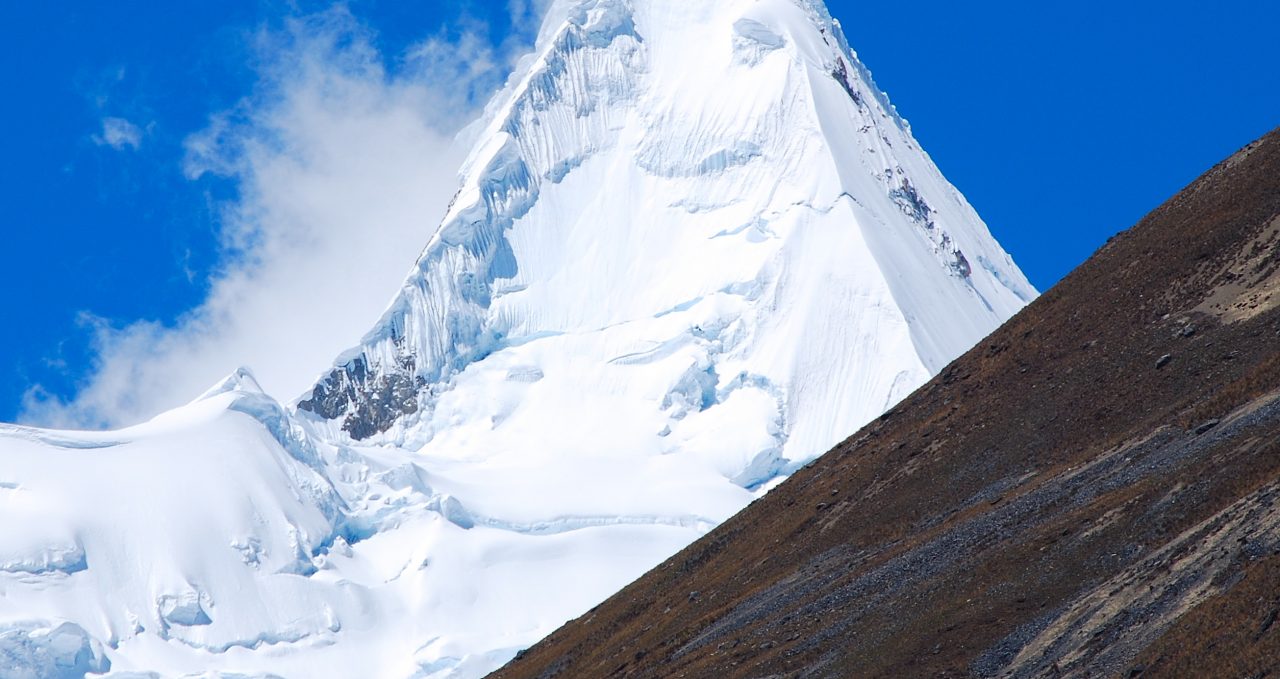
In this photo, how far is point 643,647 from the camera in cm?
5178

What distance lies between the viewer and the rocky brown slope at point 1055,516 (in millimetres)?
31281

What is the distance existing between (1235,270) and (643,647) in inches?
849

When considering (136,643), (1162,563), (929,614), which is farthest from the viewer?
(136,643)

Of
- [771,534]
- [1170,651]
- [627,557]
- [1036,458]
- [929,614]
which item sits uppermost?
[627,557]

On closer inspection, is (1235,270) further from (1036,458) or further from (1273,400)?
(1273,400)

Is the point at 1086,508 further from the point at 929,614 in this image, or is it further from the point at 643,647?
the point at 643,647

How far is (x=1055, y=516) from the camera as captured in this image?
39.5 metres

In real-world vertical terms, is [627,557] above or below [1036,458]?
above

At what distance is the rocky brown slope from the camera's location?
3128cm

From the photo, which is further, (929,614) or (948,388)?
(948,388)

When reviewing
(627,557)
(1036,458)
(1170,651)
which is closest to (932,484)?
(1036,458)

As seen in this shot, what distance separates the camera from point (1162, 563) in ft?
106

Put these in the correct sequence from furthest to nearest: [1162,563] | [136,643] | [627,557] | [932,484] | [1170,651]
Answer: [627,557], [136,643], [932,484], [1162,563], [1170,651]

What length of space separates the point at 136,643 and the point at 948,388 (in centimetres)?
13215
